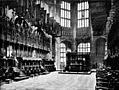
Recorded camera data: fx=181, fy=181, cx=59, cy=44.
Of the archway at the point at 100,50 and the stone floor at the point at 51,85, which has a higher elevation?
the archway at the point at 100,50

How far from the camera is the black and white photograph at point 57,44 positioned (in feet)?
26.1

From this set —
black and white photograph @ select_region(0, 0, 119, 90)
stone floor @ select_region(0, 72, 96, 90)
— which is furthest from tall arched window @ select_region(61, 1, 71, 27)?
stone floor @ select_region(0, 72, 96, 90)

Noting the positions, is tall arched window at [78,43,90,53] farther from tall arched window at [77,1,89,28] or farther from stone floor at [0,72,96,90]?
stone floor at [0,72,96,90]

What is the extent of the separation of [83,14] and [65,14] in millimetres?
3224

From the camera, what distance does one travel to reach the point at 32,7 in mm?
Answer: 15797

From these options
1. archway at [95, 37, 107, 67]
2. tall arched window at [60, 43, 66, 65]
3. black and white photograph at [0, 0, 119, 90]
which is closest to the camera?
black and white photograph at [0, 0, 119, 90]

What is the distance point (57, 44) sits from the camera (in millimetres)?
28609

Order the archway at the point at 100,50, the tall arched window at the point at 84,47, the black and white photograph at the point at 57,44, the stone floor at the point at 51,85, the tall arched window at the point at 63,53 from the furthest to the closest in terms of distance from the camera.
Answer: the tall arched window at the point at 84,47, the tall arched window at the point at 63,53, the archway at the point at 100,50, the black and white photograph at the point at 57,44, the stone floor at the point at 51,85

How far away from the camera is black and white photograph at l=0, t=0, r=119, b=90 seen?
7.96 meters

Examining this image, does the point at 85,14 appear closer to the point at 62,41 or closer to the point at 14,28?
the point at 62,41

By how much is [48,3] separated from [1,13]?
16.9m

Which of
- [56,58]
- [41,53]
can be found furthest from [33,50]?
[56,58]

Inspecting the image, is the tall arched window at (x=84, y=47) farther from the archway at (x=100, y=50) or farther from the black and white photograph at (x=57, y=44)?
the archway at (x=100, y=50)

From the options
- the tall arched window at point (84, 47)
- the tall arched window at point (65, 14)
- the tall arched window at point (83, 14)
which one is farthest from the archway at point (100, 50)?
the tall arched window at point (65, 14)
